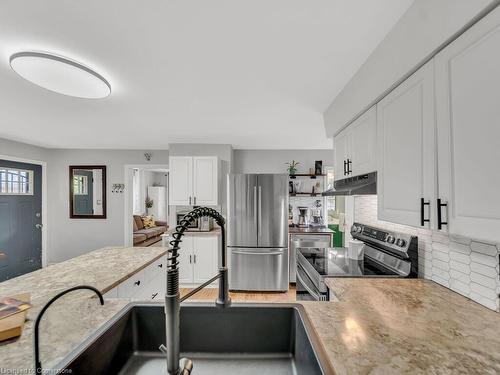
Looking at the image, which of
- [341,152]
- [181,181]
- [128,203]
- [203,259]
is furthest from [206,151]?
[341,152]

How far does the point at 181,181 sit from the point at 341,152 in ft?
8.43

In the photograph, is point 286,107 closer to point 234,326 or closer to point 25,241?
point 234,326

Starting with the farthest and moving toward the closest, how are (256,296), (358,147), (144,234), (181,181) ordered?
1. (144,234)
2. (181,181)
3. (256,296)
4. (358,147)

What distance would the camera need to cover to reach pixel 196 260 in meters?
3.63

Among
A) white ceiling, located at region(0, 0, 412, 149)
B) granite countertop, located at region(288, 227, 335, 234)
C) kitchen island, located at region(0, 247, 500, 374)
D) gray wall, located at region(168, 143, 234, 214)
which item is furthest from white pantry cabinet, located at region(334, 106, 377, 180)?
gray wall, located at region(168, 143, 234, 214)

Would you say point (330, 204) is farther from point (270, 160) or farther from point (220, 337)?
point (220, 337)

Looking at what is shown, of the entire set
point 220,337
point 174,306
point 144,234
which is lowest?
point 144,234

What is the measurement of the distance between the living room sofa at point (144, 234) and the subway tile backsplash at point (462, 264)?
17.1 ft

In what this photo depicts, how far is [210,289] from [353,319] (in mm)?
2988

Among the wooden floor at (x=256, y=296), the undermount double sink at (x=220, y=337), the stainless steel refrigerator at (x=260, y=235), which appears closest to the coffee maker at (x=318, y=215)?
the stainless steel refrigerator at (x=260, y=235)

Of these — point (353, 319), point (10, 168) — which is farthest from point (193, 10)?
point (10, 168)

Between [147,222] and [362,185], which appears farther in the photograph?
[147,222]

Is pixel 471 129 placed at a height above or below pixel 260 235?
above

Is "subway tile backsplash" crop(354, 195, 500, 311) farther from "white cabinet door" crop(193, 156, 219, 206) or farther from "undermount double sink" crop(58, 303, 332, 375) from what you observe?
"white cabinet door" crop(193, 156, 219, 206)
